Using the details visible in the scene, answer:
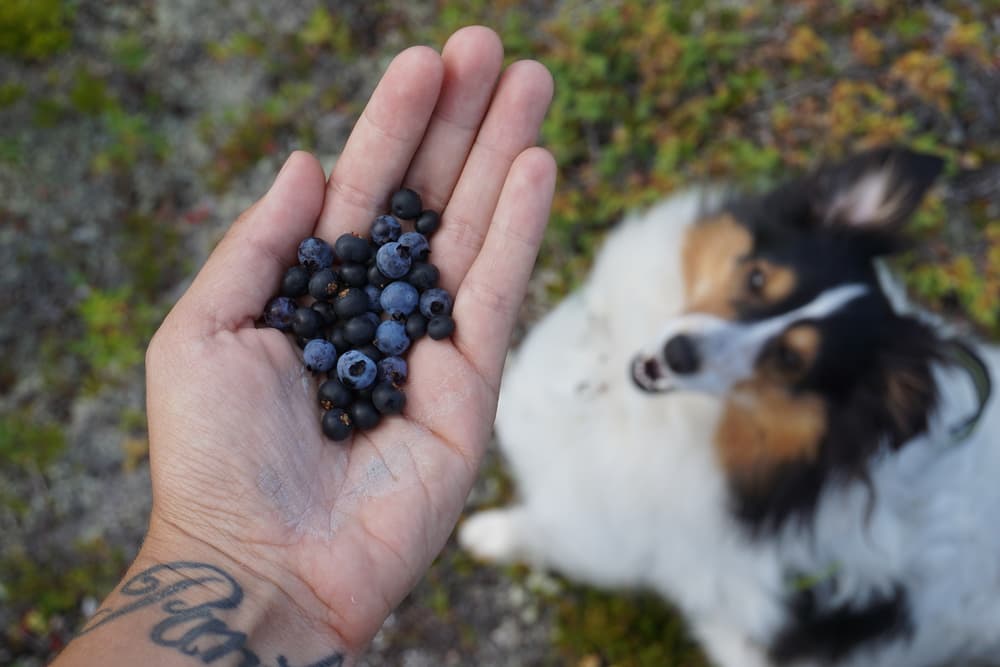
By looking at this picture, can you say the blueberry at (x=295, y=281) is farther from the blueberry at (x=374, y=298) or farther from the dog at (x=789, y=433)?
the dog at (x=789, y=433)

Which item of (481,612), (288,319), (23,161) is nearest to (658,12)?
(288,319)

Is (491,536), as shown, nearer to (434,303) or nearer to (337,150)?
(434,303)

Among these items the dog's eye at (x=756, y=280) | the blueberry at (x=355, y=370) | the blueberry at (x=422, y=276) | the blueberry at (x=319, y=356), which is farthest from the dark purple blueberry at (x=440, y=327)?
the dog's eye at (x=756, y=280)

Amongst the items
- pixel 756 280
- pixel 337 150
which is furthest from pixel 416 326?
pixel 337 150

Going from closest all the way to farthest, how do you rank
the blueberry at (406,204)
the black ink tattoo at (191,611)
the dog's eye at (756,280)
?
the black ink tattoo at (191,611) → the blueberry at (406,204) → the dog's eye at (756,280)

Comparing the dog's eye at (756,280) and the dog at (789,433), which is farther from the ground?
the dog's eye at (756,280)

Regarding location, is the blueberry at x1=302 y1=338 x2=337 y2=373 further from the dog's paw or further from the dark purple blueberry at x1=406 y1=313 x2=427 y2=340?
the dog's paw

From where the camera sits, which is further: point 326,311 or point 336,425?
point 326,311
